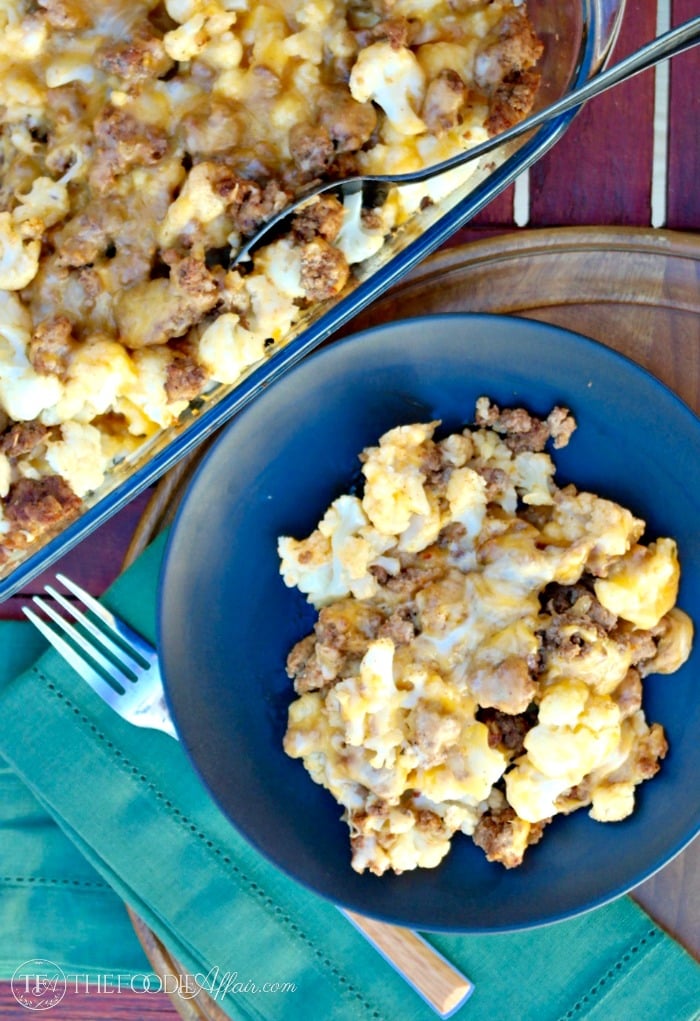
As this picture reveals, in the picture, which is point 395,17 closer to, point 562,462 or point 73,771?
point 562,462

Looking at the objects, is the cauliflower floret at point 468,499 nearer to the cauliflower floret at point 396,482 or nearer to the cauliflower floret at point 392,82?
the cauliflower floret at point 396,482

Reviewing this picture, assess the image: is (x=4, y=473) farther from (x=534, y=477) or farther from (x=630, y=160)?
(x=630, y=160)

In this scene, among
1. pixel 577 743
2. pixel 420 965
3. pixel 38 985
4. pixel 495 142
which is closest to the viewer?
pixel 495 142

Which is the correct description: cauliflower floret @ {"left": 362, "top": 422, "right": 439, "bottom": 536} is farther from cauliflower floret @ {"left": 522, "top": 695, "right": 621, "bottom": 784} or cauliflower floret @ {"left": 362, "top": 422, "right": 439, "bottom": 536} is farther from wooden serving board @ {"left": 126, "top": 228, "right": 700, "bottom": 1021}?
cauliflower floret @ {"left": 522, "top": 695, "right": 621, "bottom": 784}

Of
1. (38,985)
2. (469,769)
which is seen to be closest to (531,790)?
(469,769)

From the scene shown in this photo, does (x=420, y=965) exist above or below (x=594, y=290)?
below

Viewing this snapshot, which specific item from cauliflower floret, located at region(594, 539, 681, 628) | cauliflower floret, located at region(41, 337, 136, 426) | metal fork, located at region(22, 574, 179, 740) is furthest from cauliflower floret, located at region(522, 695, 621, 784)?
cauliflower floret, located at region(41, 337, 136, 426)
